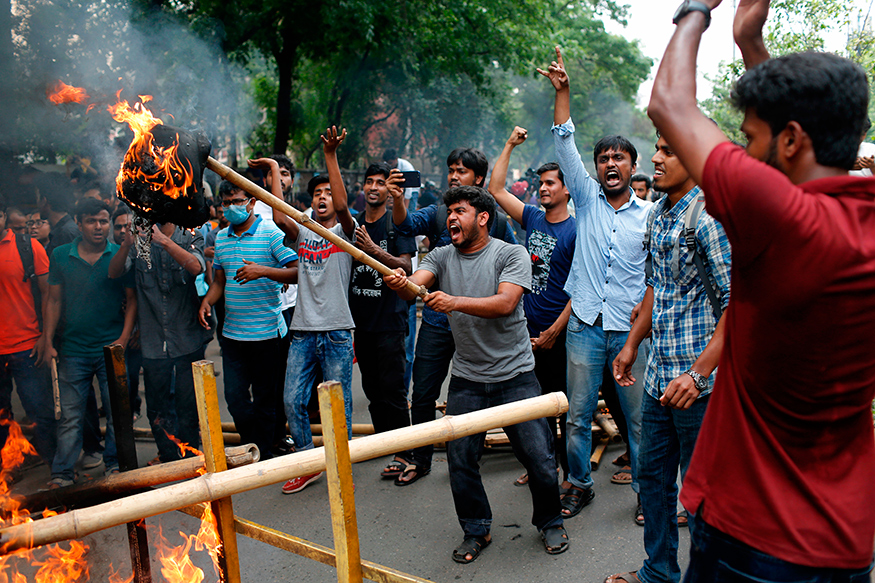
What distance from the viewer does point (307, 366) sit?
4.64 meters

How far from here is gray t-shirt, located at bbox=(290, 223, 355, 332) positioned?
4.55 meters

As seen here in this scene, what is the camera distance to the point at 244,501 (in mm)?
4441

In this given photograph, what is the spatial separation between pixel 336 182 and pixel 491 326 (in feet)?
5.52

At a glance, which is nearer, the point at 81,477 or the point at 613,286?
the point at 613,286

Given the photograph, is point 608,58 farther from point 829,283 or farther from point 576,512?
point 829,283

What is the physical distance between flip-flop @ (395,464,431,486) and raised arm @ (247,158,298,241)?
2.12 meters

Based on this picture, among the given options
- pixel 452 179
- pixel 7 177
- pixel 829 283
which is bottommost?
pixel 829 283

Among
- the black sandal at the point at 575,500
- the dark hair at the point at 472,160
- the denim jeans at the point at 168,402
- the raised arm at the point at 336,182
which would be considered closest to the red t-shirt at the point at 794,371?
the black sandal at the point at 575,500

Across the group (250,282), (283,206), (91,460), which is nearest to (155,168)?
(283,206)

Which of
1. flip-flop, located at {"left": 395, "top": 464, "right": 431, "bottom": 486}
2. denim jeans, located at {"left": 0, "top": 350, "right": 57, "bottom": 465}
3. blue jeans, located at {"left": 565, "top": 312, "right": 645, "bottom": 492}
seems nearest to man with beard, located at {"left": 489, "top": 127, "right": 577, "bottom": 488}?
blue jeans, located at {"left": 565, "top": 312, "right": 645, "bottom": 492}

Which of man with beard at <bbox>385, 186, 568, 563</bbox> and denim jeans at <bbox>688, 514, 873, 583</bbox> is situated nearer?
denim jeans at <bbox>688, 514, 873, 583</bbox>

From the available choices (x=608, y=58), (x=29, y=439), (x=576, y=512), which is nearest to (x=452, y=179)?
(x=576, y=512)

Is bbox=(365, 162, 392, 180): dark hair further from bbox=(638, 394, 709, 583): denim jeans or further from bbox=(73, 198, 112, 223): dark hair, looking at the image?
bbox=(638, 394, 709, 583): denim jeans

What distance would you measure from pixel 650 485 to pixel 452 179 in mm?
2894
